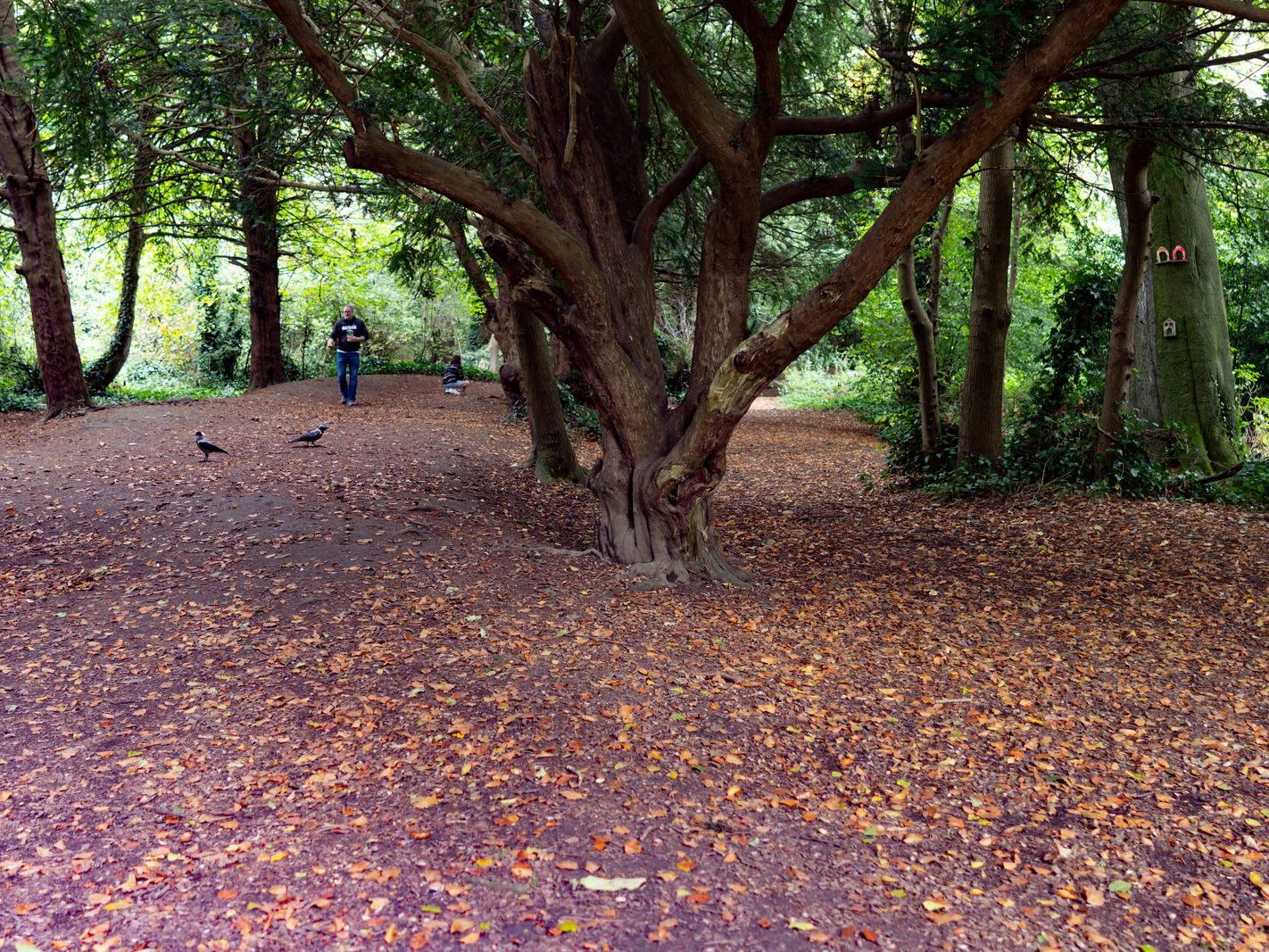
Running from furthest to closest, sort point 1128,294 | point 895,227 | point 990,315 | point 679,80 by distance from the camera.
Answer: point 990,315 < point 1128,294 < point 679,80 < point 895,227

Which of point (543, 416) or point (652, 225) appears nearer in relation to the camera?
point (652, 225)

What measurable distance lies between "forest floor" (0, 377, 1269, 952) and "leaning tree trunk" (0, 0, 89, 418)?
571 cm

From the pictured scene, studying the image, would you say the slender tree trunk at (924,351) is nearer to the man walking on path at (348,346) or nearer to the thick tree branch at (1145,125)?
the thick tree branch at (1145,125)

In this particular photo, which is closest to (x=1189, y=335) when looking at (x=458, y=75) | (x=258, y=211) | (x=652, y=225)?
(x=652, y=225)

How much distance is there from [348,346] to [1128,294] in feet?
35.1

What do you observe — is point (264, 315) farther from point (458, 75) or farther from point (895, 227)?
point (895, 227)

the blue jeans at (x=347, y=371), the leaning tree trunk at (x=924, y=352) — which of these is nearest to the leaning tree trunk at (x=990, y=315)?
the leaning tree trunk at (x=924, y=352)

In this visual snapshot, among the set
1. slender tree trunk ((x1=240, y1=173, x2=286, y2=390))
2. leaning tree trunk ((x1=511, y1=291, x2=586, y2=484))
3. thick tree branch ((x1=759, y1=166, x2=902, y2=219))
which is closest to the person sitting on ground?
slender tree trunk ((x1=240, y1=173, x2=286, y2=390))

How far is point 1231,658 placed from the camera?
16.9ft

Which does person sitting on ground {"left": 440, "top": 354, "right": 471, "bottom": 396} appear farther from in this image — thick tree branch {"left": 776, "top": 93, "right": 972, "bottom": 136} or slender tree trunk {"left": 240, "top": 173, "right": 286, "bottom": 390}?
thick tree branch {"left": 776, "top": 93, "right": 972, "bottom": 136}

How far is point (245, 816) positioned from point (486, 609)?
2263 millimetres

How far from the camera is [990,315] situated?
29.9ft

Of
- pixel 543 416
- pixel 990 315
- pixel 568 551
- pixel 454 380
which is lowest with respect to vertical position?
pixel 568 551

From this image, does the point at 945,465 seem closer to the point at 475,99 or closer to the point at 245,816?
the point at 475,99
